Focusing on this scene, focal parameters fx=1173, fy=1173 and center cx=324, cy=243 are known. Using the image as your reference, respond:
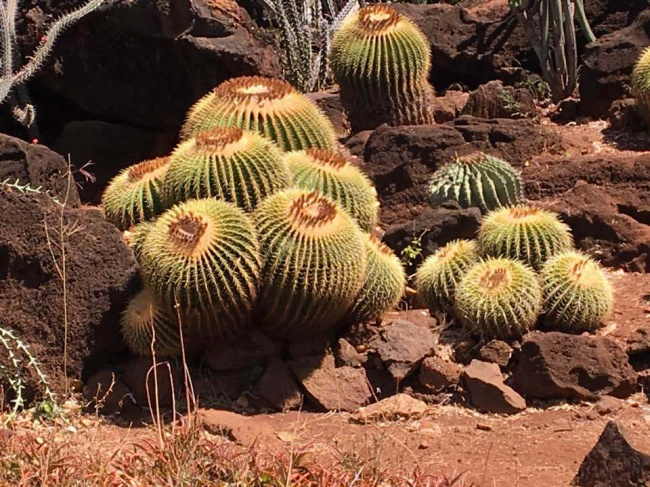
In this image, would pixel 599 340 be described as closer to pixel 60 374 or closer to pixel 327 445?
pixel 327 445

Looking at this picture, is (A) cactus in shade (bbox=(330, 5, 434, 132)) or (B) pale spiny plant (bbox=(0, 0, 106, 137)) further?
(B) pale spiny plant (bbox=(0, 0, 106, 137))

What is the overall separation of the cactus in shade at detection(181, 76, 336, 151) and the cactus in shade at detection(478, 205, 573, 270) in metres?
1.08

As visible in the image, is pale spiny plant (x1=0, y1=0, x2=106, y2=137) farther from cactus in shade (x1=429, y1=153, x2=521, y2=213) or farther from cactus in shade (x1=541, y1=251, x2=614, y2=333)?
cactus in shade (x1=541, y1=251, x2=614, y2=333)

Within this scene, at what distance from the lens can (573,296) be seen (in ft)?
18.6

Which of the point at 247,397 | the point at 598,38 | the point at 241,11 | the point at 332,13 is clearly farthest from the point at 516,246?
the point at 332,13

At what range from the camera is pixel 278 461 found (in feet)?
13.5

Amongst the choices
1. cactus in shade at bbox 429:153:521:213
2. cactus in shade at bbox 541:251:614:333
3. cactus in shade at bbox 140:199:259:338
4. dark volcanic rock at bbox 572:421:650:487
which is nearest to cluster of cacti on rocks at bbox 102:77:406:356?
cactus in shade at bbox 140:199:259:338

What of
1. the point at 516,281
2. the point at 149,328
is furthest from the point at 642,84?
the point at 149,328

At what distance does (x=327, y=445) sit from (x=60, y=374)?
147cm

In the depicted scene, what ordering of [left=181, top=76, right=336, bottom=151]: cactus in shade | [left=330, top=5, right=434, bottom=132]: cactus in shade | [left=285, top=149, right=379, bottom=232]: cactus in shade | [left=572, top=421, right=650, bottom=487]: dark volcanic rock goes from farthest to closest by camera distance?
[left=330, top=5, right=434, bottom=132]: cactus in shade, [left=181, top=76, right=336, bottom=151]: cactus in shade, [left=285, top=149, right=379, bottom=232]: cactus in shade, [left=572, top=421, right=650, bottom=487]: dark volcanic rock

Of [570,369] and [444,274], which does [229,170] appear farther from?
[570,369]

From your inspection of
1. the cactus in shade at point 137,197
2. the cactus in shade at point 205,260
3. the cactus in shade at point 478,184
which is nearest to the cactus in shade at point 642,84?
the cactus in shade at point 478,184

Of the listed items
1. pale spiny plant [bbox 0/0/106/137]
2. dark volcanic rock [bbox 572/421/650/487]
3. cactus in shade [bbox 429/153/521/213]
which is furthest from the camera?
pale spiny plant [bbox 0/0/106/137]

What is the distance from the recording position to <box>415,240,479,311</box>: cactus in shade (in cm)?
596
